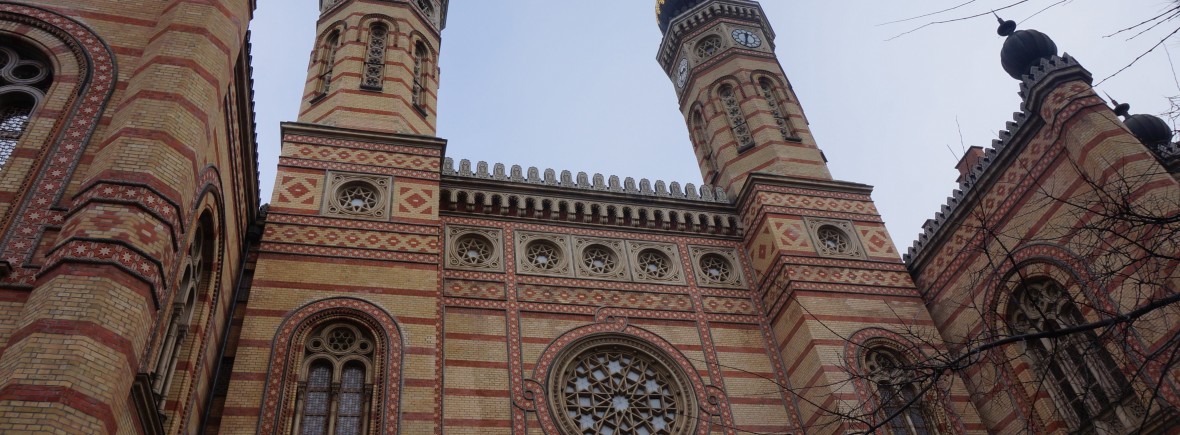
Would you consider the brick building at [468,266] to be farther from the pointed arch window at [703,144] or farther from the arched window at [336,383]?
the pointed arch window at [703,144]

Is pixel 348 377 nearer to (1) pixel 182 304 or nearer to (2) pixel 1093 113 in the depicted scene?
(1) pixel 182 304

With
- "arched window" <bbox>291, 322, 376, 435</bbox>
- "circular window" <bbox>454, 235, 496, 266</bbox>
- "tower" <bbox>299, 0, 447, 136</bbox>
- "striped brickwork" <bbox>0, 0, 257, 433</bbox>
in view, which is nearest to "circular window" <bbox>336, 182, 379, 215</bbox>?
"tower" <bbox>299, 0, 447, 136</bbox>

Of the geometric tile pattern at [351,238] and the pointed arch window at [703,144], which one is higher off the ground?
the pointed arch window at [703,144]

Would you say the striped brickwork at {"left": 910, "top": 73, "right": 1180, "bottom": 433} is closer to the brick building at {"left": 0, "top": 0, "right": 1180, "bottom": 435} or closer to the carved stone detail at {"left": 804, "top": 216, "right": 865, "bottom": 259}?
the brick building at {"left": 0, "top": 0, "right": 1180, "bottom": 435}

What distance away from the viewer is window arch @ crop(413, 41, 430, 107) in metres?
13.4

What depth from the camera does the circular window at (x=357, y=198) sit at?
35.1 feet

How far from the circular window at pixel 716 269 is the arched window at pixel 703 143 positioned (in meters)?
2.83

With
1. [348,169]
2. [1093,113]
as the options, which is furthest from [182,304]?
[1093,113]

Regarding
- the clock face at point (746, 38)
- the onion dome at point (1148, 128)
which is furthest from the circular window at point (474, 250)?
the onion dome at point (1148, 128)

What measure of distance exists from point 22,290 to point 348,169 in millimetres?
5454

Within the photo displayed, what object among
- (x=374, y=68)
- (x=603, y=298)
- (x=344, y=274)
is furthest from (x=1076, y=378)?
(x=374, y=68)

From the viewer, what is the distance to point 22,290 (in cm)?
586

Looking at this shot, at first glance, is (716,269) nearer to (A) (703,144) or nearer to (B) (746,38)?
(A) (703,144)

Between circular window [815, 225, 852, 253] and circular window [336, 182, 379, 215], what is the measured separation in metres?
6.51
